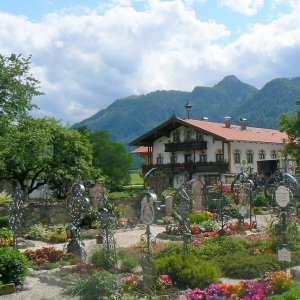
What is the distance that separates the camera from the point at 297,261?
35.3 ft

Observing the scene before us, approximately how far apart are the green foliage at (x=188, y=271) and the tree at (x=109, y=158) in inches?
1729

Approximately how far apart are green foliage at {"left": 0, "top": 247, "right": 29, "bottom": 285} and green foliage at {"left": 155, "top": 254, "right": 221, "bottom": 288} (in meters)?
2.97

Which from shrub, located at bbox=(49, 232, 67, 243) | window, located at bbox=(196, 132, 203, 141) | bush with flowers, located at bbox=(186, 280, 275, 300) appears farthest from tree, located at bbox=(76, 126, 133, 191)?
bush with flowers, located at bbox=(186, 280, 275, 300)

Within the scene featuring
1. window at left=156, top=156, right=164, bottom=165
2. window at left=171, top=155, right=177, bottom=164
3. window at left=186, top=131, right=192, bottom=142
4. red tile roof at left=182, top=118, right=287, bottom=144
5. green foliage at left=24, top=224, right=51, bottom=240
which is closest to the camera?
green foliage at left=24, top=224, right=51, bottom=240

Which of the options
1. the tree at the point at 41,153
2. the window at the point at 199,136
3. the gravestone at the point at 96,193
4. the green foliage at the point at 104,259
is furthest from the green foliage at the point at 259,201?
the green foliage at the point at 104,259

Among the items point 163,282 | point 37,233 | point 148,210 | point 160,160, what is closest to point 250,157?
point 160,160

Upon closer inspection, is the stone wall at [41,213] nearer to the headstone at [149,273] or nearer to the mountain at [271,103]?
the headstone at [149,273]

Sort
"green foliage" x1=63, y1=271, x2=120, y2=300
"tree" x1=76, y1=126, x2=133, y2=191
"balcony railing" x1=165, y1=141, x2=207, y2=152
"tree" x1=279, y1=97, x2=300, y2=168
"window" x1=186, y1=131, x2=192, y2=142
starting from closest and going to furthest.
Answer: "green foliage" x1=63, y1=271, x2=120, y2=300, "tree" x1=279, y1=97, x2=300, y2=168, "balcony railing" x1=165, y1=141, x2=207, y2=152, "window" x1=186, y1=131, x2=192, y2=142, "tree" x1=76, y1=126, x2=133, y2=191

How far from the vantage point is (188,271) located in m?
9.15

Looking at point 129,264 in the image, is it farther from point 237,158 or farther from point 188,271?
point 237,158

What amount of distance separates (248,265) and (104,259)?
347 centimetres

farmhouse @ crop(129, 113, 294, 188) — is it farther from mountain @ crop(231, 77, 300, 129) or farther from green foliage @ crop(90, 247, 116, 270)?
mountain @ crop(231, 77, 300, 129)

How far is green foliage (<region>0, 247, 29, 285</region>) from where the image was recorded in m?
9.41

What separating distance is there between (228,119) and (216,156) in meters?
5.82
